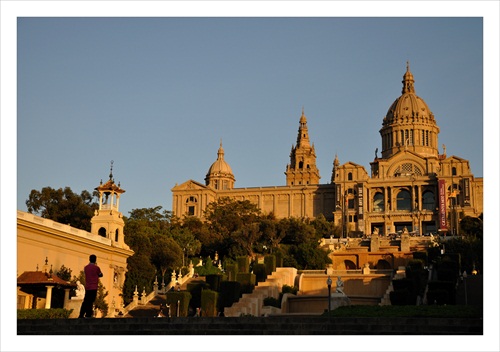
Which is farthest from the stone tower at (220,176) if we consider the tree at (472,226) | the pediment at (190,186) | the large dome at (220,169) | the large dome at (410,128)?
the tree at (472,226)

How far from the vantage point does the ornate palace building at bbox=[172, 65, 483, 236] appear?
112500 mm

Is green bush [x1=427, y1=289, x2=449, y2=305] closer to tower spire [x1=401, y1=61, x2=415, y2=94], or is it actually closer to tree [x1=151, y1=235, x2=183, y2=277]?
tree [x1=151, y1=235, x2=183, y2=277]

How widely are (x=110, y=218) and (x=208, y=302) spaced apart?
42.5 feet

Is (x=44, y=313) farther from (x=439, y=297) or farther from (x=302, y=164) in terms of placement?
(x=302, y=164)

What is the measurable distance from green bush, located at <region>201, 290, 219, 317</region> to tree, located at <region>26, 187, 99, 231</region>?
87.5ft

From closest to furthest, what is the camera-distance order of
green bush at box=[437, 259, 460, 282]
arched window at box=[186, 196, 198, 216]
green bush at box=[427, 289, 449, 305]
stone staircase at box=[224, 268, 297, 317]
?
green bush at box=[427, 289, 449, 305]
stone staircase at box=[224, 268, 297, 317]
green bush at box=[437, 259, 460, 282]
arched window at box=[186, 196, 198, 216]

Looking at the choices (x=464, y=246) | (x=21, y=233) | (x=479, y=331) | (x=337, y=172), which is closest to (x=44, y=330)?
(x=479, y=331)

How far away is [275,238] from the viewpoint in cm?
8081

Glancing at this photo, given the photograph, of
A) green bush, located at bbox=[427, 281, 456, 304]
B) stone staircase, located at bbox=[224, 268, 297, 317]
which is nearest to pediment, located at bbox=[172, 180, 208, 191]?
stone staircase, located at bbox=[224, 268, 297, 317]

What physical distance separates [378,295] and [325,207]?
6328 cm

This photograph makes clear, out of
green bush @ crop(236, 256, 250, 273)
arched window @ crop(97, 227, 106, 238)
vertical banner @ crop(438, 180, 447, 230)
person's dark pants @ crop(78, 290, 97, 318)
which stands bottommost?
person's dark pants @ crop(78, 290, 97, 318)

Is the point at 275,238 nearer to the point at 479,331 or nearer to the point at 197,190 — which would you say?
the point at 197,190

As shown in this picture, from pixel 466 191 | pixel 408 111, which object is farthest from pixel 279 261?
pixel 408 111

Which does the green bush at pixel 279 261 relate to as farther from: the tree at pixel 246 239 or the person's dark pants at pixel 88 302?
the person's dark pants at pixel 88 302
